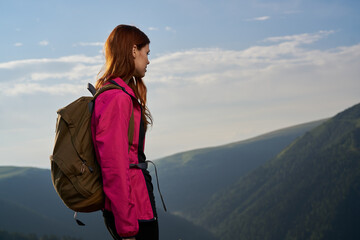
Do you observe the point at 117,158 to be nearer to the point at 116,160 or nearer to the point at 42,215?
the point at 116,160

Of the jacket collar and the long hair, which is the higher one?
the long hair

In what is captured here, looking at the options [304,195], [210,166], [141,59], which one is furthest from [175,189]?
[141,59]

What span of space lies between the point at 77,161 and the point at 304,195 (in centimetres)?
11665

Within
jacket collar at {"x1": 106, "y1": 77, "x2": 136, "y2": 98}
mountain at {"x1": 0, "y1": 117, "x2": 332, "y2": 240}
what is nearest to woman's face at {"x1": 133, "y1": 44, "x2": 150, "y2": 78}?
jacket collar at {"x1": 106, "y1": 77, "x2": 136, "y2": 98}

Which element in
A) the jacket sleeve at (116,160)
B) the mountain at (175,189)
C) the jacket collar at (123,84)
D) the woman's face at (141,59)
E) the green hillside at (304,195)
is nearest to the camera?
the jacket sleeve at (116,160)

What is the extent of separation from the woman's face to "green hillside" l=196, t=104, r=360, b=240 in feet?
320

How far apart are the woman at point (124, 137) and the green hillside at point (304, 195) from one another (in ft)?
320

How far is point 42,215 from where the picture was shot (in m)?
86.1

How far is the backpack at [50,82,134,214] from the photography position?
8.83 ft

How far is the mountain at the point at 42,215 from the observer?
77562 millimetres

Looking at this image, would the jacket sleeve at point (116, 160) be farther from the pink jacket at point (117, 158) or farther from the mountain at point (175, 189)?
the mountain at point (175, 189)

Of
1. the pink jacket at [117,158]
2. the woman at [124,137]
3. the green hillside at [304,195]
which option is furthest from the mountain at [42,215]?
the pink jacket at [117,158]

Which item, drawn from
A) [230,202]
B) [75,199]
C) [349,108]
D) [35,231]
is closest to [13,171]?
[35,231]

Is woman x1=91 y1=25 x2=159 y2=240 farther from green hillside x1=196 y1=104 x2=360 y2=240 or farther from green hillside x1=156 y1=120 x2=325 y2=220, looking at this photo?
green hillside x1=156 y1=120 x2=325 y2=220
